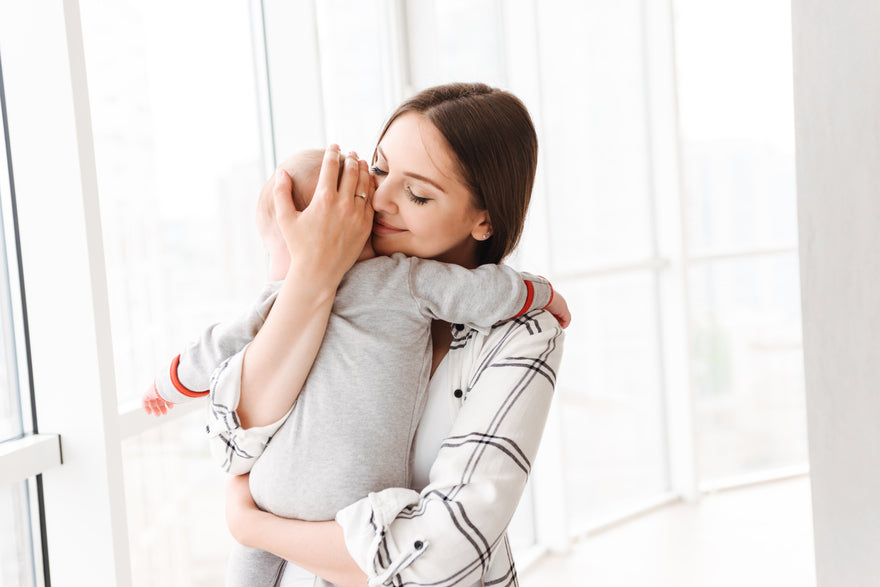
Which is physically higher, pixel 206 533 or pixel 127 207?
pixel 127 207

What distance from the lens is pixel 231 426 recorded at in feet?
3.39

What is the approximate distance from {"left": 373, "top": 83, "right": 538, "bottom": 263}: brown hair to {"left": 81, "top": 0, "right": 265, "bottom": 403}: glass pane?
743mm

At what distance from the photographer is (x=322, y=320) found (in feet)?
3.29

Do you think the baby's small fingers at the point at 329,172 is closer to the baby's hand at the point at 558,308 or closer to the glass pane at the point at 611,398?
the baby's hand at the point at 558,308

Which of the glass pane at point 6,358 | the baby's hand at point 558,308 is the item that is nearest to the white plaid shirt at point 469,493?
the baby's hand at point 558,308

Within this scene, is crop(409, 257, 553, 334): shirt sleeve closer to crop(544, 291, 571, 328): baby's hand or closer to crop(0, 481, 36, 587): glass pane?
crop(544, 291, 571, 328): baby's hand

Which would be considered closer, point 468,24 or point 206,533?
point 206,533

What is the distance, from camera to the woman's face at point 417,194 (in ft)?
3.58

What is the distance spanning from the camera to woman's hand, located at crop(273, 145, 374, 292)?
1010mm

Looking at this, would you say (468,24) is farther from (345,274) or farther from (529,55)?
(345,274)

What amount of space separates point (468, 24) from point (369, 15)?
591 mm

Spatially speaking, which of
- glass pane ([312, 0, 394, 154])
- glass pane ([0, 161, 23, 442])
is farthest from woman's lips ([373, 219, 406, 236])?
glass pane ([312, 0, 394, 154])

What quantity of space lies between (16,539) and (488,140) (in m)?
1.11

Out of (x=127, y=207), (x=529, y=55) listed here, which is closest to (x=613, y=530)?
(x=529, y=55)
